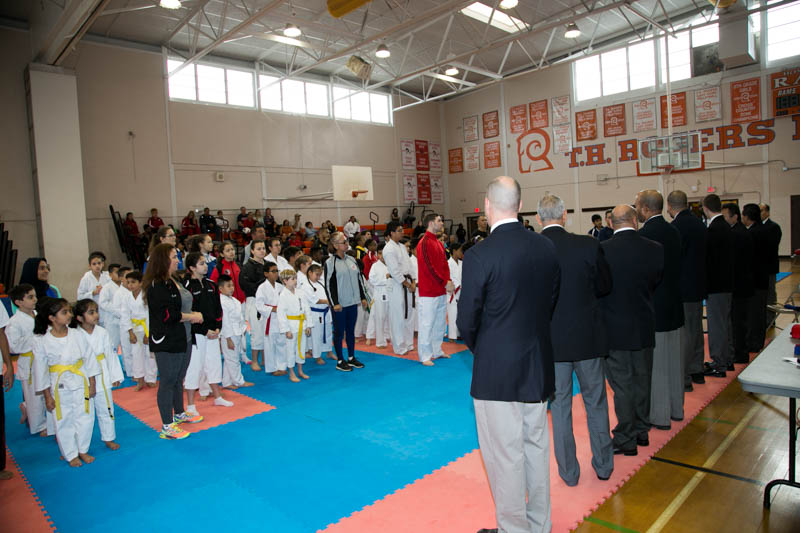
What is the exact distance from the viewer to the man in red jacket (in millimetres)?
6438

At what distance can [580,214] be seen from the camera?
19.5 m

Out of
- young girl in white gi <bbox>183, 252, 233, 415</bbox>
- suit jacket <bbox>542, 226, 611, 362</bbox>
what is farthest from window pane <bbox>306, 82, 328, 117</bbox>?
suit jacket <bbox>542, 226, 611, 362</bbox>

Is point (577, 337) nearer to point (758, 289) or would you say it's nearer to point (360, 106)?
point (758, 289)

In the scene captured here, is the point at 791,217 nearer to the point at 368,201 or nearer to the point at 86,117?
the point at 368,201

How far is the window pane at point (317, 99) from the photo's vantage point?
1909 cm

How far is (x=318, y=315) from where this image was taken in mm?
6816

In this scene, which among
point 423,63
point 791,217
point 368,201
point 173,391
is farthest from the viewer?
point 368,201

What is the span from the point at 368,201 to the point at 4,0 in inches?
502

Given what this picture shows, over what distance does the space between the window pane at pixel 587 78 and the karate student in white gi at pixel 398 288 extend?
15011 millimetres

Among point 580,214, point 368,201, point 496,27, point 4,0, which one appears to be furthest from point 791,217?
point 4,0

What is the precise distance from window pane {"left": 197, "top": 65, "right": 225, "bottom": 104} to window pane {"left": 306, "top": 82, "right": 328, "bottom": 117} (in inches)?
130

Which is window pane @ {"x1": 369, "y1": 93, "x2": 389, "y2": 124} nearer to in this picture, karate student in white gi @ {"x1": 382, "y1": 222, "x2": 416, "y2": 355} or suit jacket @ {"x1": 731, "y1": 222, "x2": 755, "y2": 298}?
karate student in white gi @ {"x1": 382, "y1": 222, "x2": 416, "y2": 355}

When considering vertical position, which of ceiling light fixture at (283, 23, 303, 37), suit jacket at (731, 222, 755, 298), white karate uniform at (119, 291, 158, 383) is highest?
ceiling light fixture at (283, 23, 303, 37)

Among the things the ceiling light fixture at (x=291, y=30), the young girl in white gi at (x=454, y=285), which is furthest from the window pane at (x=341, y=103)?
the young girl in white gi at (x=454, y=285)
